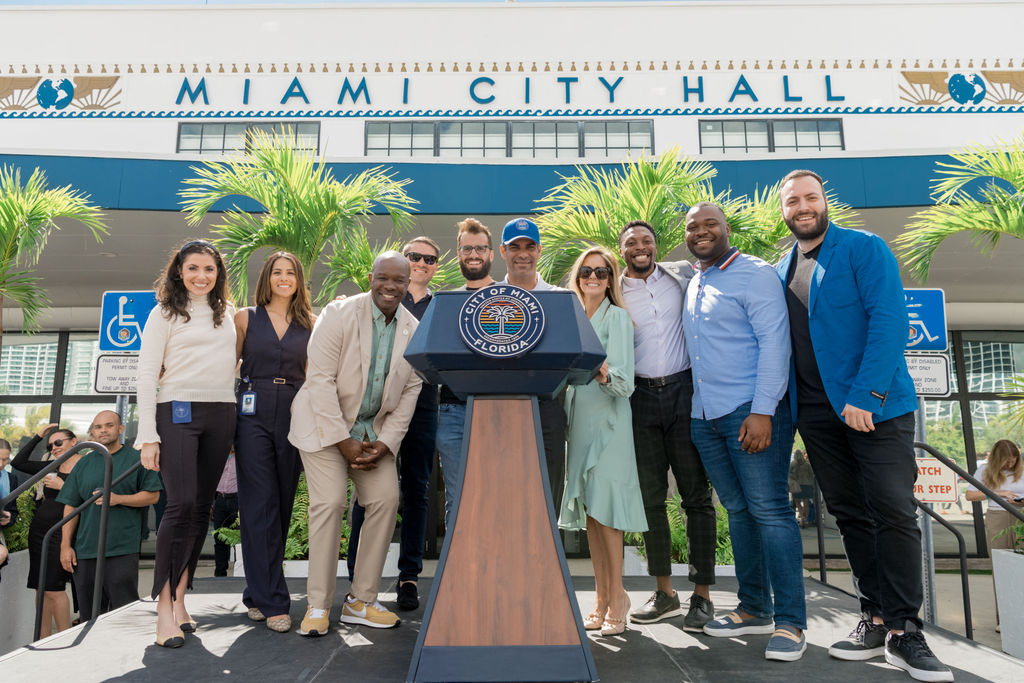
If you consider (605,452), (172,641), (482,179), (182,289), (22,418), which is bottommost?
(172,641)

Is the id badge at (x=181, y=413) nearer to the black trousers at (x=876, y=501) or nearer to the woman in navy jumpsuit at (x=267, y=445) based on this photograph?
the woman in navy jumpsuit at (x=267, y=445)

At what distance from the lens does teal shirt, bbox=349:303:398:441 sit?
127 inches

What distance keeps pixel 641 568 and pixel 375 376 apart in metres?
3.73

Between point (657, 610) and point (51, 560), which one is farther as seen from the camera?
point (51, 560)

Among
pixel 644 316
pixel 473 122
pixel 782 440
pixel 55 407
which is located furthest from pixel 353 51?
pixel 782 440

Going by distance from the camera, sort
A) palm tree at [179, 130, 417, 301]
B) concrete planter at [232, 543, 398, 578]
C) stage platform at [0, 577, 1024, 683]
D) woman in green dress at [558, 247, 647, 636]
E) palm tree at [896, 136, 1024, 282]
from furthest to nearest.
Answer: palm tree at [179, 130, 417, 301]
concrete planter at [232, 543, 398, 578]
palm tree at [896, 136, 1024, 282]
woman in green dress at [558, 247, 647, 636]
stage platform at [0, 577, 1024, 683]

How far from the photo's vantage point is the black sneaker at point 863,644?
8.73ft

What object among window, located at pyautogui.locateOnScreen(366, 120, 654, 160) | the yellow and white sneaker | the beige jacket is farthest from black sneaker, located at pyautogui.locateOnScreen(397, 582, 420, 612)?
window, located at pyautogui.locateOnScreen(366, 120, 654, 160)

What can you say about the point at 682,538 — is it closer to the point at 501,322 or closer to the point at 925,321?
the point at 925,321

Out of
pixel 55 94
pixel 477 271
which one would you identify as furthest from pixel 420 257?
pixel 55 94

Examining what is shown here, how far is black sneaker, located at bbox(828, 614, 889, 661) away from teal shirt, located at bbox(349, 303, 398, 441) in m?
2.15

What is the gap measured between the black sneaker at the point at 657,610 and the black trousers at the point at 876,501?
90 centimetres

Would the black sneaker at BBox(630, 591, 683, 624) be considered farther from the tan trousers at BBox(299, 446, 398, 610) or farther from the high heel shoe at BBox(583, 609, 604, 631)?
the tan trousers at BBox(299, 446, 398, 610)

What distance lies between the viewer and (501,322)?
2.34m
